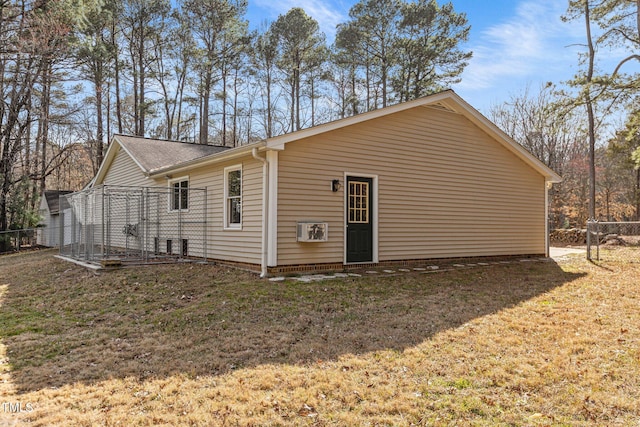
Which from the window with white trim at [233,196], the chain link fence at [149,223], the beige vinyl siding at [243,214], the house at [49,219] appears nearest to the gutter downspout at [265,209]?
the beige vinyl siding at [243,214]

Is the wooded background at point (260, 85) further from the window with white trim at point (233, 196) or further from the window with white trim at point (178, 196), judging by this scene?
the window with white trim at point (233, 196)

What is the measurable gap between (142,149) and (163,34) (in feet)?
37.6

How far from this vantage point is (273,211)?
7680 millimetres

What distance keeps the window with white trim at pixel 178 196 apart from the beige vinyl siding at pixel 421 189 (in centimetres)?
395

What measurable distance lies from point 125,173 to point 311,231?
901 cm

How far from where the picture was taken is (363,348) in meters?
4.14

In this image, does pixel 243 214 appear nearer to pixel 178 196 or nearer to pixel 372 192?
pixel 372 192

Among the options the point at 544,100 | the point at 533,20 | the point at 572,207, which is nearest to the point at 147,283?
the point at 533,20

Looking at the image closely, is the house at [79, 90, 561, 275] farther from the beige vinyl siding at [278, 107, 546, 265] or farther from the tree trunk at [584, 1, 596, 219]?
the tree trunk at [584, 1, 596, 219]

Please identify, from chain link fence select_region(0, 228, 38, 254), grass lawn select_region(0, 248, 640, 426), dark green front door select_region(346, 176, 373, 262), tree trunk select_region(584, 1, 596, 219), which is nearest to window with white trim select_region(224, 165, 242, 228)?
Answer: grass lawn select_region(0, 248, 640, 426)

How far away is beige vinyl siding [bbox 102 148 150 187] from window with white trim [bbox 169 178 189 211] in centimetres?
138

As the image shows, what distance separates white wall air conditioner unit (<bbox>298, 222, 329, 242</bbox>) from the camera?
7.87 m

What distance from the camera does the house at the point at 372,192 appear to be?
312 inches

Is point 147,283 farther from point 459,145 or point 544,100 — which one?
point 544,100
